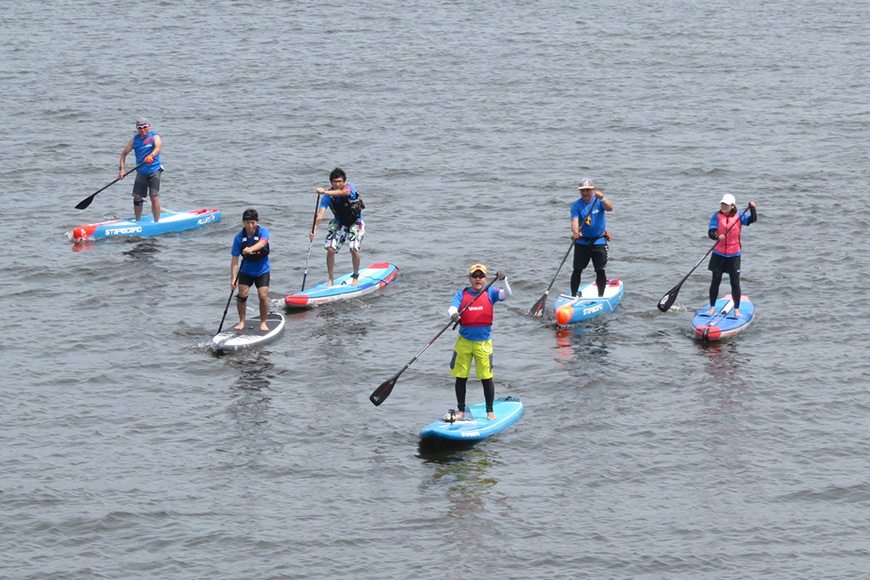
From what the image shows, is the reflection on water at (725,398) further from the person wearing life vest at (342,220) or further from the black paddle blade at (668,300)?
the person wearing life vest at (342,220)

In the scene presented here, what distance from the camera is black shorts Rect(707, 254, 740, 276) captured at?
19922mm

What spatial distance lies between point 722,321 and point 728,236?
1429 mm

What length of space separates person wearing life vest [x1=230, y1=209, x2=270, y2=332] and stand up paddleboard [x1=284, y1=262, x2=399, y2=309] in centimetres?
144

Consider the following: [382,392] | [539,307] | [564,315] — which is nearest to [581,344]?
[564,315]

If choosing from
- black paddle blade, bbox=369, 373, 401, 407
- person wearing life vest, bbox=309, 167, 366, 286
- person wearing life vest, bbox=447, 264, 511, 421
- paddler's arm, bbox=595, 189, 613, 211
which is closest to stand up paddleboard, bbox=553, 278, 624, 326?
paddler's arm, bbox=595, 189, 613, 211

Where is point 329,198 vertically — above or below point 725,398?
above

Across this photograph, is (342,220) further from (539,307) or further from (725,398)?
(725,398)

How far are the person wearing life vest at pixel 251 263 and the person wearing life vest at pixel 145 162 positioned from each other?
6122 mm

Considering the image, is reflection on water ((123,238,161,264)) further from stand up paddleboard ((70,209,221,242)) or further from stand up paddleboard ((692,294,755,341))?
stand up paddleboard ((692,294,755,341))

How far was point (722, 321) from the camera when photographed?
20.1 metres

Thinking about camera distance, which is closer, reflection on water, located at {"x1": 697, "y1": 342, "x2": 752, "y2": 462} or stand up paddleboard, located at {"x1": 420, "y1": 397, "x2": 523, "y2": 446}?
stand up paddleboard, located at {"x1": 420, "y1": 397, "x2": 523, "y2": 446}

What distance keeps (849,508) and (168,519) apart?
8.19m

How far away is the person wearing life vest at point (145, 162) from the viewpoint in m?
24.9

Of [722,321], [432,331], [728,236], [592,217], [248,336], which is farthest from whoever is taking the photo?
[432,331]
